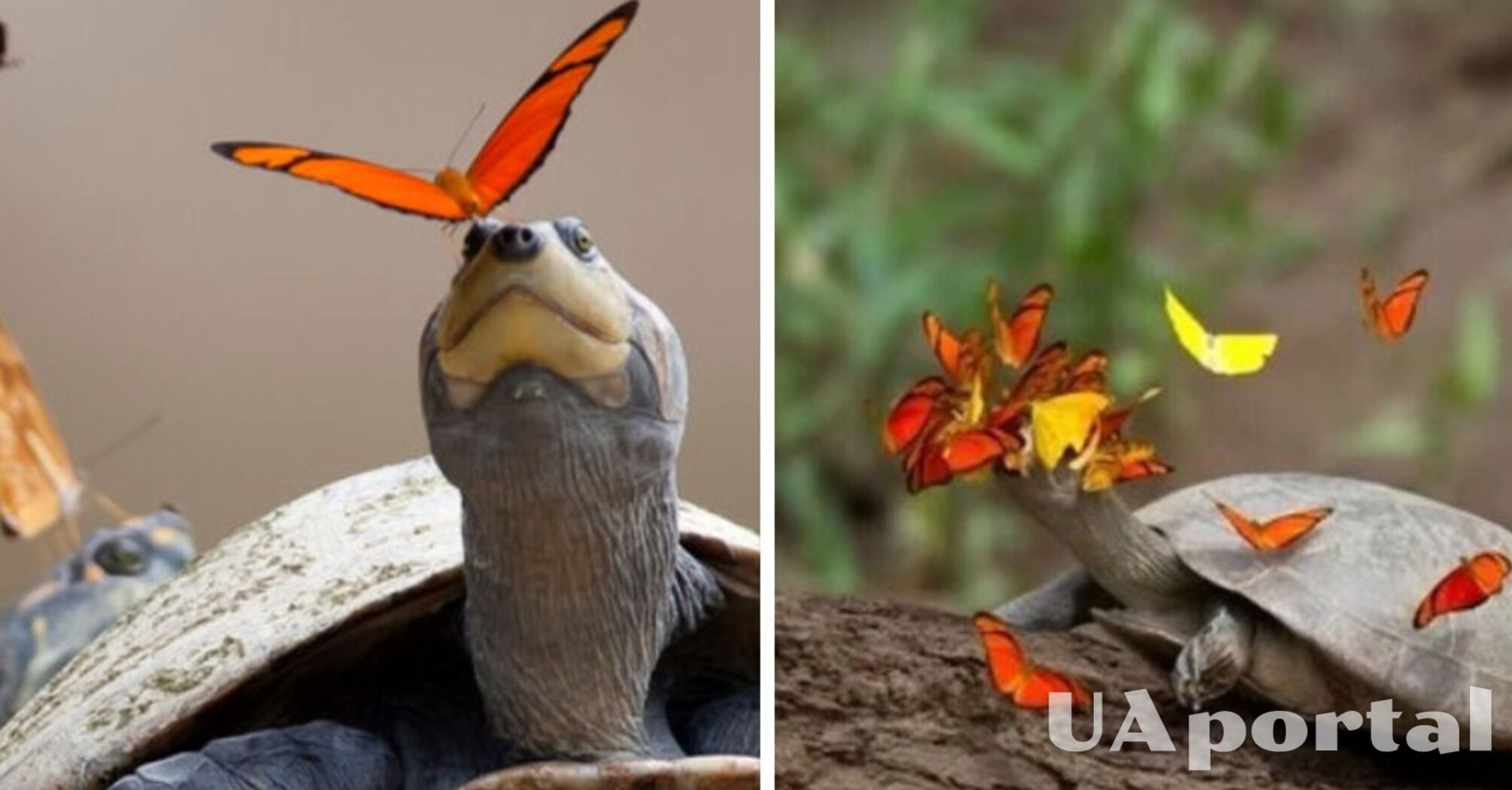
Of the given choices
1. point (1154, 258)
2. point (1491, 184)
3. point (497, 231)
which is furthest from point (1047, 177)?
point (497, 231)

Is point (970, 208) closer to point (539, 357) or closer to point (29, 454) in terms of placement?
point (539, 357)

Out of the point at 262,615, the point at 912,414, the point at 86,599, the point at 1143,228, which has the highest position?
the point at 1143,228

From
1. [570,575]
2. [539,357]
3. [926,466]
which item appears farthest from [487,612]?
[926,466]

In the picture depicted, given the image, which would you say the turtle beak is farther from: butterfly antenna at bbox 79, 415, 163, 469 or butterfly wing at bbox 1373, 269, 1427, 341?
butterfly antenna at bbox 79, 415, 163, 469

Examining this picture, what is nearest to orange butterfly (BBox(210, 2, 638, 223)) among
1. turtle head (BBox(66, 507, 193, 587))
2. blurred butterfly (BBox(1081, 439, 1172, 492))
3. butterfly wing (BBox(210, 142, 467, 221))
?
butterfly wing (BBox(210, 142, 467, 221))

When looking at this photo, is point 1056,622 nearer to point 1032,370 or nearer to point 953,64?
point 1032,370

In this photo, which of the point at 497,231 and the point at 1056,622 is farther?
the point at 1056,622
